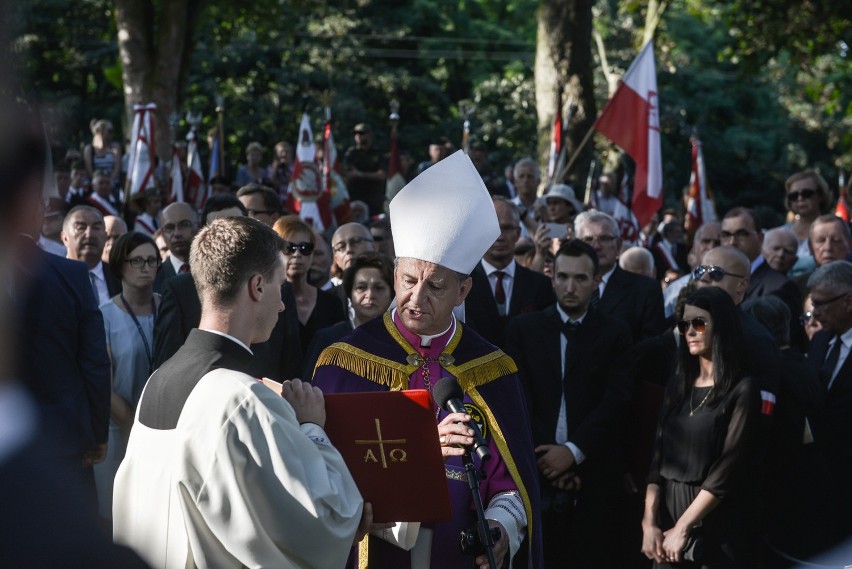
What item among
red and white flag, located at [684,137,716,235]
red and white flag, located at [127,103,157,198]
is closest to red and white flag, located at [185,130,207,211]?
red and white flag, located at [127,103,157,198]

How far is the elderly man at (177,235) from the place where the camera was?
784 centimetres

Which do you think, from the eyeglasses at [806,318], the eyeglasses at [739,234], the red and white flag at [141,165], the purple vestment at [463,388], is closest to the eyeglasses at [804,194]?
the eyeglasses at [739,234]

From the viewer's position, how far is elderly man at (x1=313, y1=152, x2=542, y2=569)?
464cm

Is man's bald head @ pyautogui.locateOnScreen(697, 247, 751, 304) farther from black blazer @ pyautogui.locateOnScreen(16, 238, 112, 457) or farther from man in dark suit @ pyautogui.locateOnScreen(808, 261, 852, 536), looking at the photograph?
black blazer @ pyautogui.locateOnScreen(16, 238, 112, 457)

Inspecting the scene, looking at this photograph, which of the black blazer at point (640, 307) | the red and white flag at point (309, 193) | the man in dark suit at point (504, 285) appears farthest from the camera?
the red and white flag at point (309, 193)

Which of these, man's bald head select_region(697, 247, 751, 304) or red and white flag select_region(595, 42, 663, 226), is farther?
red and white flag select_region(595, 42, 663, 226)

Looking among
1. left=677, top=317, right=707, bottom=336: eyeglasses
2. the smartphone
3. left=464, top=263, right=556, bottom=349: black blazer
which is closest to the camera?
left=677, top=317, right=707, bottom=336: eyeglasses

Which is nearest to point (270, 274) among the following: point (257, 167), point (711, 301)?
point (711, 301)

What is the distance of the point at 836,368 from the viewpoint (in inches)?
277

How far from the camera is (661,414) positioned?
6578mm

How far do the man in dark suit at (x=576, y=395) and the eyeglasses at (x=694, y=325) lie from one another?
2.53ft

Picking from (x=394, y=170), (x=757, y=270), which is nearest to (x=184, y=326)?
(x=757, y=270)

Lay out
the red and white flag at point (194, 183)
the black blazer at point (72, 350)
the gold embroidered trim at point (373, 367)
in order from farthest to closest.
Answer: the red and white flag at point (194, 183) < the black blazer at point (72, 350) < the gold embroidered trim at point (373, 367)

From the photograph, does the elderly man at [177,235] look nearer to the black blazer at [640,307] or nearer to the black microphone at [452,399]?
the black blazer at [640,307]
